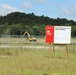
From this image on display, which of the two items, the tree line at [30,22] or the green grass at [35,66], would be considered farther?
the tree line at [30,22]

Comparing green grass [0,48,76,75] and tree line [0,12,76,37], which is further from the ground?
tree line [0,12,76,37]

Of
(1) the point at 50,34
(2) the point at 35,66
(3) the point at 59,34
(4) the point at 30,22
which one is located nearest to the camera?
(2) the point at 35,66

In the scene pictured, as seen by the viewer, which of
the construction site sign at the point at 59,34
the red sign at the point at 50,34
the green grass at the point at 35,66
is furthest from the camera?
the red sign at the point at 50,34

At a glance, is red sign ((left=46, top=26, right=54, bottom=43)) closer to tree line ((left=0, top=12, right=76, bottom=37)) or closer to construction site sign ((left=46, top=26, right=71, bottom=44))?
construction site sign ((left=46, top=26, right=71, bottom=44))

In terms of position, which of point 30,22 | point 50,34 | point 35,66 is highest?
point 30,22

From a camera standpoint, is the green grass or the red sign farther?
the red sign

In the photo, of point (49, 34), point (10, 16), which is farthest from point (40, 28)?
point (49, 34)

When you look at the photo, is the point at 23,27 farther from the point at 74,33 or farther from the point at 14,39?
the point at 14,39

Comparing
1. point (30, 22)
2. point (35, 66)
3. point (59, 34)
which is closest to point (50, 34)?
point (59, 34)

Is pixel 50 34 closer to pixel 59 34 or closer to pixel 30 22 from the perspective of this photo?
pixel 59 34

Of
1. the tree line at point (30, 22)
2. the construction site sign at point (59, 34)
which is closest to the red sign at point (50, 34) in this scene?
the construction site sign at point (59, 34)

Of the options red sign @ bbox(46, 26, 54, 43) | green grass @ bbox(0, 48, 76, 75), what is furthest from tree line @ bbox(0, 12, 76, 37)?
green grass @ bbox(0, 48, 76, 75)

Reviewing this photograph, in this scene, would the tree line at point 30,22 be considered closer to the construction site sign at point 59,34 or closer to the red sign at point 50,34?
the red sign at point 50,34

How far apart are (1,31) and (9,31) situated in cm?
304
